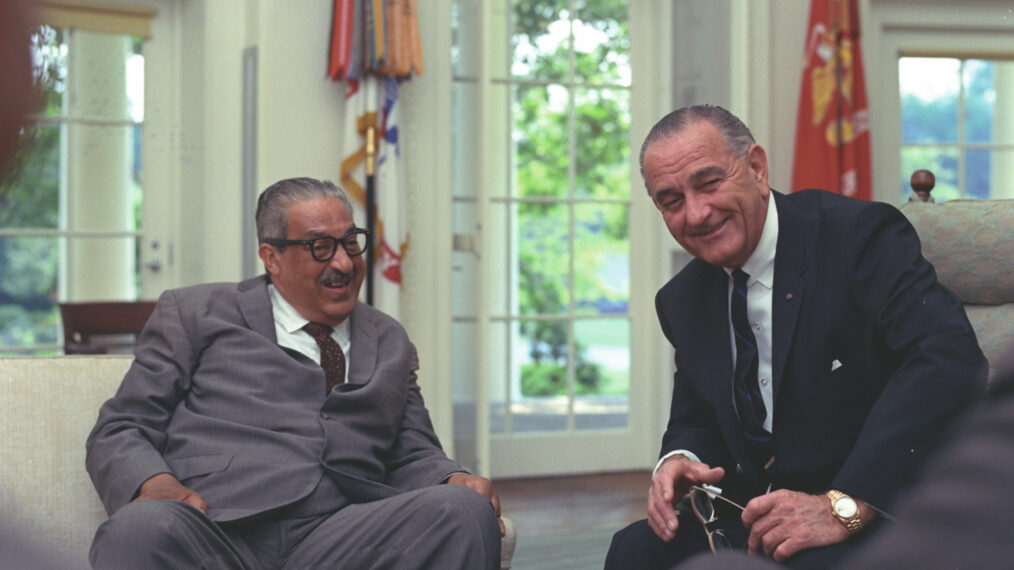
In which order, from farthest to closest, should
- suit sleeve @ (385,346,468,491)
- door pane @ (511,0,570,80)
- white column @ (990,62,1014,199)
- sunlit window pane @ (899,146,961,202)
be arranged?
white column @ (990,62,1014,199)
sunlit window pane @ (899,146,961,202)
door pane @ (511,0,570,80)
suit sleeve @ (385,346,468,491)

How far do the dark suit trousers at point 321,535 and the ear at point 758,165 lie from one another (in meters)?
0.77

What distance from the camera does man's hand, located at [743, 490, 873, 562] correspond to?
4.87 ft

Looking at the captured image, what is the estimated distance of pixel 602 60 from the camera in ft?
15.5

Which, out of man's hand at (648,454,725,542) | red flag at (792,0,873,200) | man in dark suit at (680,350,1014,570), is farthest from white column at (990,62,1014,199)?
man in dark suit at (680,350,1014,570)

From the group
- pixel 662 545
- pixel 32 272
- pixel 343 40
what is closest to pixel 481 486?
pixel 662 545

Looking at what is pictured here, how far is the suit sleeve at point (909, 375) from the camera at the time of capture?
1.50m

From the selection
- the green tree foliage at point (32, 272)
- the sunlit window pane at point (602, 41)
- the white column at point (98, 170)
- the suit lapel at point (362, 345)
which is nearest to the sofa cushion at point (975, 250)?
the suit lapel at point (362, 345)

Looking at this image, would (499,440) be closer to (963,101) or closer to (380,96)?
(380,96)

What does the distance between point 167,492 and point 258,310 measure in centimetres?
47

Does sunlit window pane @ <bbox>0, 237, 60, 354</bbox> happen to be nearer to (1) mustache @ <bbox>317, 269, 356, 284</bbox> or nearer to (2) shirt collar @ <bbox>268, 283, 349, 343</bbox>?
(2) shirt collar @ <bbox>268, 283, 349, 343</bbox>

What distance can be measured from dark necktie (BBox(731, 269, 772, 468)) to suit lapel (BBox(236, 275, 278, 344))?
0.98 m

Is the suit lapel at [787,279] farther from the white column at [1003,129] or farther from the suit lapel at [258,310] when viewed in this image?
the white column at [1003,129]

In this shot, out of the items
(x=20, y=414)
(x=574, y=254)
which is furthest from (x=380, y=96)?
(x=20, y=414)

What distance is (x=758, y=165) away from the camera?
6.00ft
